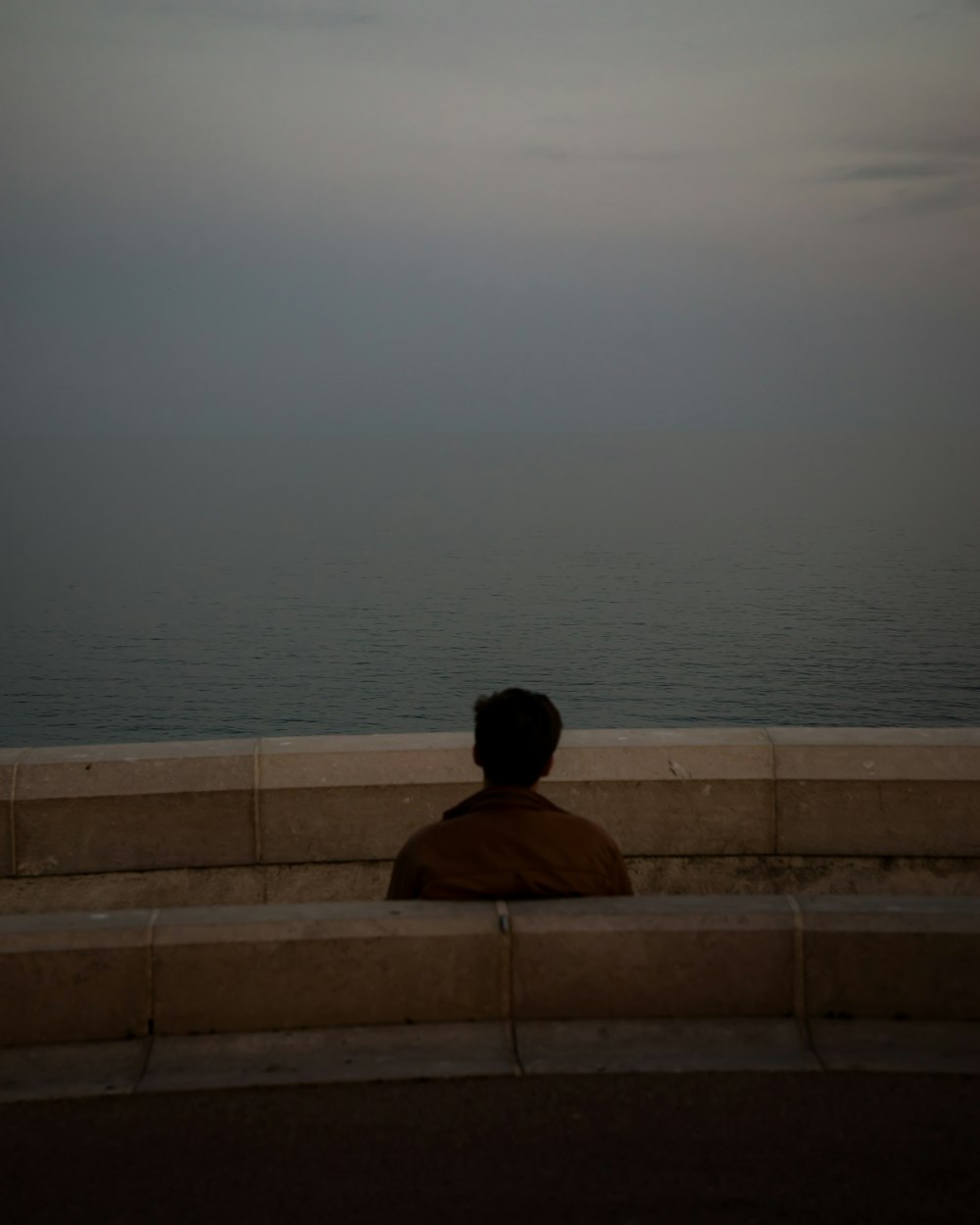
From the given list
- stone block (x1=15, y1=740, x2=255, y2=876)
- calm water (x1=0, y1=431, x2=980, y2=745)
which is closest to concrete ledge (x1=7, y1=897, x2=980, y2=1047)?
stone block (x1=15, y1=740, x2=255, y2=876)

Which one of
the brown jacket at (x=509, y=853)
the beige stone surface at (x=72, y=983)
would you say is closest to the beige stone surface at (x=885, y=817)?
the brown jacket at (x=509, y=853)

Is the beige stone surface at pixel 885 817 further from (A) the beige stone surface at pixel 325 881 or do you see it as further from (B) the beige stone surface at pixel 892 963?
(B) the beige stone surface at pixel 892 963

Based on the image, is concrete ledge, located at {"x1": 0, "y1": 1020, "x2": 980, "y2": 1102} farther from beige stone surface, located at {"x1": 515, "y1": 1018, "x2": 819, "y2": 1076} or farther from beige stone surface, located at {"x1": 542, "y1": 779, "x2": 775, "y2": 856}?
beige stone surface, located at {"x1": 542, "y1": 779, "x2": 775, "y2": 856}

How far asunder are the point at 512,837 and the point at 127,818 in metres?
3.01

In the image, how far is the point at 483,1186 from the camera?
3.69 metres

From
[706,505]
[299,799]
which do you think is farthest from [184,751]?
[706,505]

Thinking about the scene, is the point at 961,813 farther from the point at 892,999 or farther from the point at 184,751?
the point at 184,751

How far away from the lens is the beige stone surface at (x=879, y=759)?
7.20 metres

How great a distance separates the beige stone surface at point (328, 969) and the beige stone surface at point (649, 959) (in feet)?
0.38

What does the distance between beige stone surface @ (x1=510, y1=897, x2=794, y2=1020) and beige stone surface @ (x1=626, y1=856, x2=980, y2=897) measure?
8.32ft

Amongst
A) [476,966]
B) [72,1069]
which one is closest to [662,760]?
[476,966]

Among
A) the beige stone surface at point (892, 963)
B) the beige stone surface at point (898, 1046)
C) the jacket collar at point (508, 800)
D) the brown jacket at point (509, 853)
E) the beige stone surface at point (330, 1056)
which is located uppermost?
the jacket collar at point (508, 800)

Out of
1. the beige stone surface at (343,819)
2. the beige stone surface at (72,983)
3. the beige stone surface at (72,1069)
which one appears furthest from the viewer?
the beige stone surface at (343,819)

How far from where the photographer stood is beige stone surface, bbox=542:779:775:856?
23.7ft
